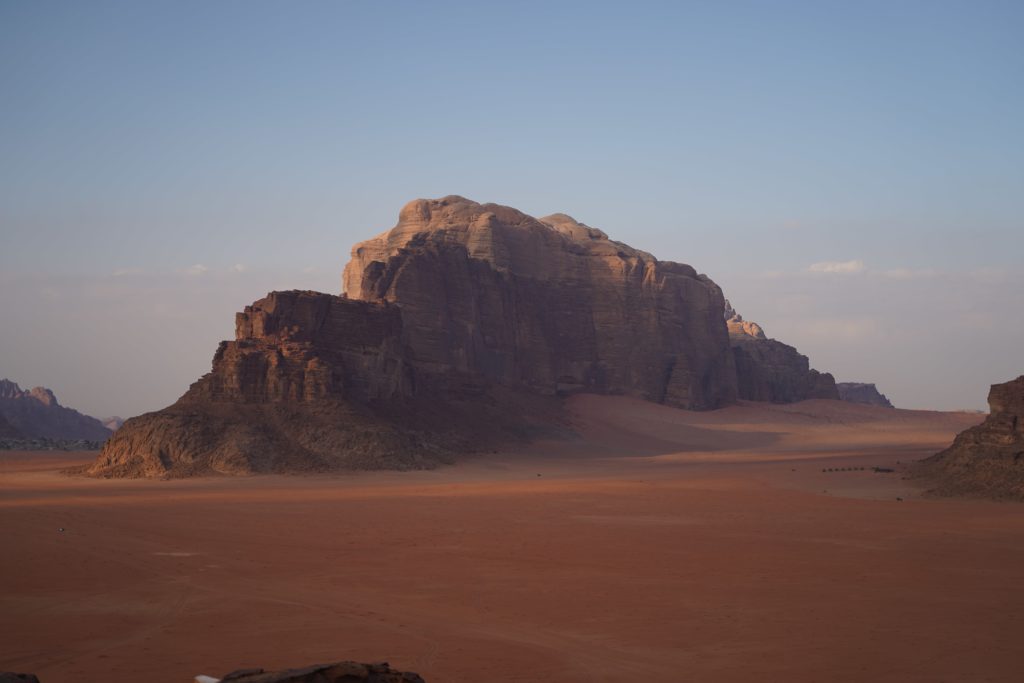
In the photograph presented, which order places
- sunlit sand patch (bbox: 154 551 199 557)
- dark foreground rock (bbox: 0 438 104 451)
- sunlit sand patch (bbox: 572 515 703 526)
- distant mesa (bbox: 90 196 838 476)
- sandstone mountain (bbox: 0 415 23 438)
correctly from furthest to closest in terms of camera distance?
sandstone mountain (bbox: 0 415 23 438), dark foreground rock (bbox: 0 438 104 451), distant mesa (bbox: 90 196 838 476), sunlit sand patch (bbox: 572 515 703 526), sunlit sand patch (bbox: 154 551 199 557)

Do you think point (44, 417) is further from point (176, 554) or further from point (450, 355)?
point (176, 554)

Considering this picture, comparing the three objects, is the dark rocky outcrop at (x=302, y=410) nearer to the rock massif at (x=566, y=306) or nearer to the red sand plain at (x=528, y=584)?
the red sand plain at (x=528, y=584)

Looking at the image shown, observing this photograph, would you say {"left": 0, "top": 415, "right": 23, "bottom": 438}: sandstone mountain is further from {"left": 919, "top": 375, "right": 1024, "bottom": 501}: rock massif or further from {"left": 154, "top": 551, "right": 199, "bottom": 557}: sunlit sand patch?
{"left": 919, "top": 375, "right": 1024, "bottom": 501}: rock massif

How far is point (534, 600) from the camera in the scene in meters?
12.9

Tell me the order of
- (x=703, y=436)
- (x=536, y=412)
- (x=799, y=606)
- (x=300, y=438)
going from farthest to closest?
(x=703, y=436) < (x=536, y=412) < (x=300, y=438) < (x=799, y=606)

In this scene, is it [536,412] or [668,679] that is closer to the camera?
[668,679]

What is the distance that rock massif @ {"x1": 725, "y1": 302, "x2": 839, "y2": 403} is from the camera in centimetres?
9188

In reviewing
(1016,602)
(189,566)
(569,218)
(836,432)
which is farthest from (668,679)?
(569,218)

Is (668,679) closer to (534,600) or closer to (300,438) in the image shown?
(534,600)

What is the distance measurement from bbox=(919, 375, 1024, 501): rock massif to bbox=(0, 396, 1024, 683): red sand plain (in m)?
1.04

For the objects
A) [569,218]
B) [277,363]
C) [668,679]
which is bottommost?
[668,679]

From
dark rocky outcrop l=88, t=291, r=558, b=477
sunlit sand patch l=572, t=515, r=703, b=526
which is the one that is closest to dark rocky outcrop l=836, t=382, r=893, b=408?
dark rocky outcrop l=88, t=291, r=558, b=477

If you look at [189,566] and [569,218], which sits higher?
[569,218]

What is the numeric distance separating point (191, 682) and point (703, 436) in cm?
6267
